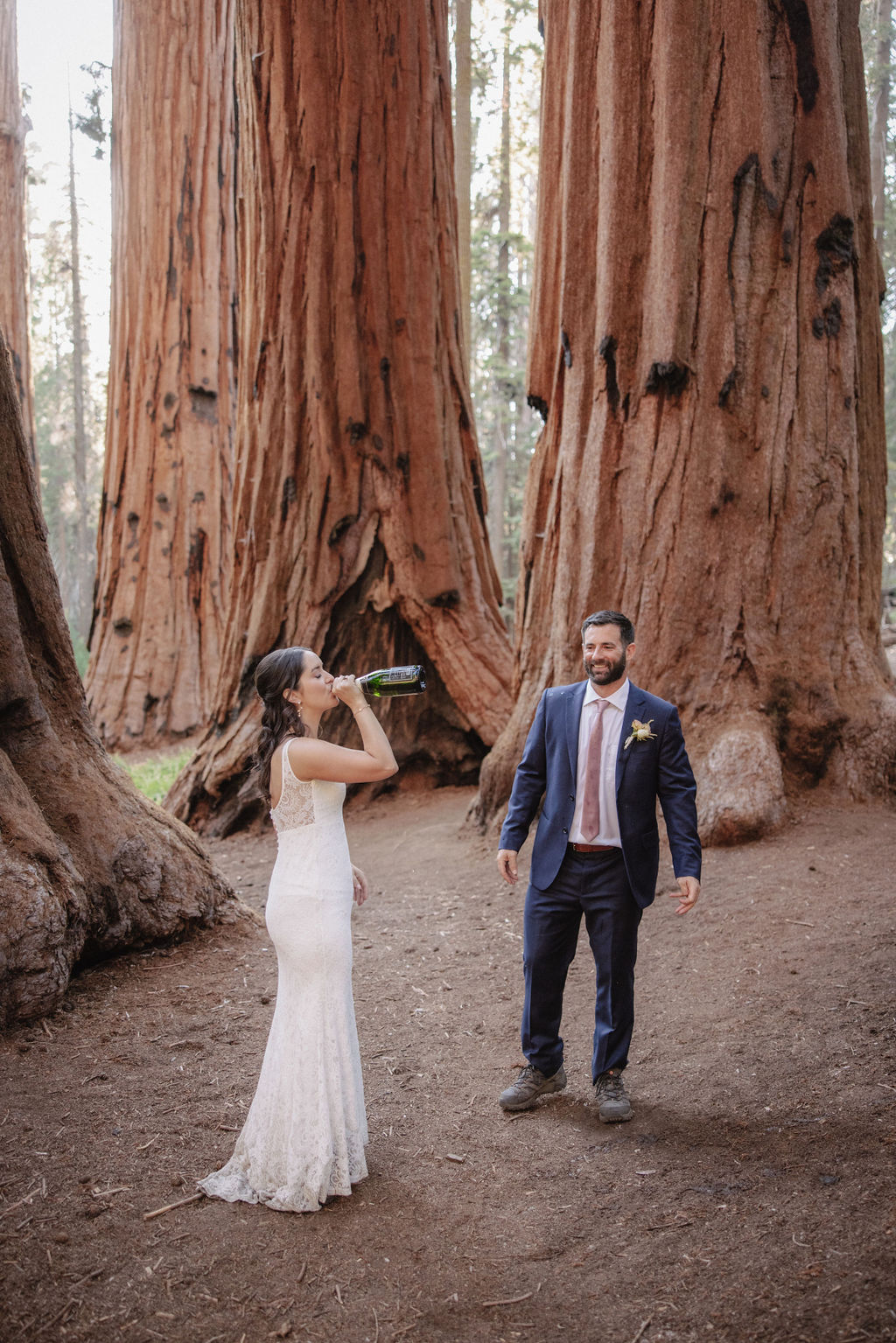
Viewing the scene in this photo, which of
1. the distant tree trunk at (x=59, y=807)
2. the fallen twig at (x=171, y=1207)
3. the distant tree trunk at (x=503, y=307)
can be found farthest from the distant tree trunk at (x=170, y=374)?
the distant tree trunk at (x=503, y=307)

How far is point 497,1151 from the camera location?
340cm

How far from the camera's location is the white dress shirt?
11.8 feet

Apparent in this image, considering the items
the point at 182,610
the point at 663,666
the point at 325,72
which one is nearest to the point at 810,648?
the point at 663,666

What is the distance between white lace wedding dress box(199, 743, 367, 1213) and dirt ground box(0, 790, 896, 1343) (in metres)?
0.10

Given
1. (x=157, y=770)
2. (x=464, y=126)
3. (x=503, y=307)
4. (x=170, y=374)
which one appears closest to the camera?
(x=157, y=770)

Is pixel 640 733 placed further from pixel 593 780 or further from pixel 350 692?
pixel 350 692

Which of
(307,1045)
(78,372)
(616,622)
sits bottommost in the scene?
(307,1045)

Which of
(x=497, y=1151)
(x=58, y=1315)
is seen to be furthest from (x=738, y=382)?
(x=58, y=1315)

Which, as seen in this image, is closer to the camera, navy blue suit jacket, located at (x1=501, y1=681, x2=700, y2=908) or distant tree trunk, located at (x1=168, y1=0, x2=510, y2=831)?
navy blue suit jacket, located at (x1=501, y1=681, x2=700, y2=908)

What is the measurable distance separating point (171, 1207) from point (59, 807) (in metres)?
2.34

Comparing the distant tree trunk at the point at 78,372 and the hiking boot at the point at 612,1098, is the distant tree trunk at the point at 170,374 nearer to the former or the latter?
the hiking boot at the point at 612,1098

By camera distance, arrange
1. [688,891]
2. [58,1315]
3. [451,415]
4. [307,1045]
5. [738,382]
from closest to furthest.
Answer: [58,1315] < [307,1045] < [688,891] < [738,382] < [451,415]

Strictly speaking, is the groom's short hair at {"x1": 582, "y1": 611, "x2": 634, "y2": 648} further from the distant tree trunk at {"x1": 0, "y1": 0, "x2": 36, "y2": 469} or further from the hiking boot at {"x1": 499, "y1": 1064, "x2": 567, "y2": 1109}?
the distant tree trunk at {"x1": 0, "y1": 0, "x2": 36, "y2": 469}

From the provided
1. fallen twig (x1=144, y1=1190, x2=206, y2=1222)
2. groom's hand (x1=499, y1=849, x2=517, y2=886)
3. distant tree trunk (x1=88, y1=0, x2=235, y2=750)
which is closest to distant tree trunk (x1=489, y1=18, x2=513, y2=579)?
distant tree trunk (x1=88, y1=0, x2=235, y2=750)
